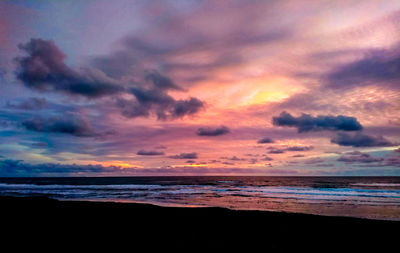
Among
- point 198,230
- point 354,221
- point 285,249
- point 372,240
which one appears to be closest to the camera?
Answer: point 285,249

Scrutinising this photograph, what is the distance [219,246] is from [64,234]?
20.7ft

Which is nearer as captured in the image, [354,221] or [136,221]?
[136,221]

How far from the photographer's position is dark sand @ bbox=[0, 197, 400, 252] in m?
8.98

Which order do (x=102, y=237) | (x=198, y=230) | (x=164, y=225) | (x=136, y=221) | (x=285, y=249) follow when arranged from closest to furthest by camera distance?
(x=285, y=249)
(x=102, y=237)
(x=198, y=230)
(x=164, y=225)
(x=136, y=221)

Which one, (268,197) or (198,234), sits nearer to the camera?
(198,234)

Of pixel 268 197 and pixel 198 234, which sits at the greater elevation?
pixel 198 234

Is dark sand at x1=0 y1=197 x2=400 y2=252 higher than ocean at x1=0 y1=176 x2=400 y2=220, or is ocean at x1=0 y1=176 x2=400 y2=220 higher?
dark sand at x1=0 y1=197 x2=400 y2=252

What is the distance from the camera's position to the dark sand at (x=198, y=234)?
29.5ft

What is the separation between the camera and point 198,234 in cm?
1092

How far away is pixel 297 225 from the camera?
13.6 m

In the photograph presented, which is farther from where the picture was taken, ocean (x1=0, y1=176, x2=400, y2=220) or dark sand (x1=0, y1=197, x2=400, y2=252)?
ocean (x1=0, y1=176, x2=400, y2=220)

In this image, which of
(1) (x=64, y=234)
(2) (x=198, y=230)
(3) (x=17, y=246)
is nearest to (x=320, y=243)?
(2) (x=198, y=230)

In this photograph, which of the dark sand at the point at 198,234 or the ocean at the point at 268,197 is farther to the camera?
the ocean at the point at 268,197

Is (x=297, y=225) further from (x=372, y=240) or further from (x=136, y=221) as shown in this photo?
(x=136, y=221)
